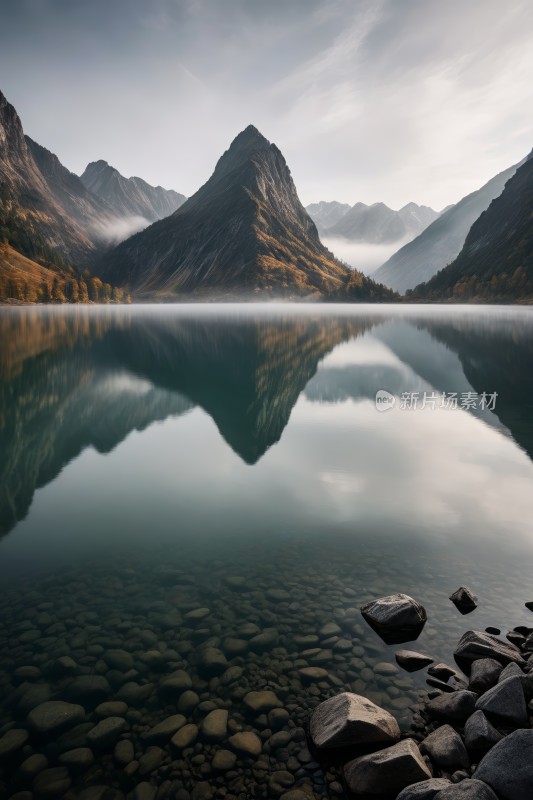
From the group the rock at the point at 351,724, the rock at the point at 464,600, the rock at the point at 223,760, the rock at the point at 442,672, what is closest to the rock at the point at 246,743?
the rock at the point at 223,760

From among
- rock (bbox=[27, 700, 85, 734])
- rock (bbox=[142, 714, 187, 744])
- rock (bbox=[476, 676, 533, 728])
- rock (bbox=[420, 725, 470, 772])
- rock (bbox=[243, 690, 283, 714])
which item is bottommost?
rock (bbox=[27, 700, 85, 734])

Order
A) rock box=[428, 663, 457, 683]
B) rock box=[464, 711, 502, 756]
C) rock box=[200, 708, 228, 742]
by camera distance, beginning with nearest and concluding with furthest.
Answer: rock box=[464, 711, 502, 756], rock box=[200, 708, 228, 742], rock box=[428, 663, 457, 683]

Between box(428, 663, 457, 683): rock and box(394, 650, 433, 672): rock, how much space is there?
0.70 feet

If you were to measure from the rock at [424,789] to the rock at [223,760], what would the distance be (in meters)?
2.70

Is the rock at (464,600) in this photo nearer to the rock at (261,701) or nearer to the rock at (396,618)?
the rock at (396,618)

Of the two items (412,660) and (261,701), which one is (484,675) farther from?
(261,701)

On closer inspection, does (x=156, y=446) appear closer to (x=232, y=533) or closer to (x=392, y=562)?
(x=232, y=533)

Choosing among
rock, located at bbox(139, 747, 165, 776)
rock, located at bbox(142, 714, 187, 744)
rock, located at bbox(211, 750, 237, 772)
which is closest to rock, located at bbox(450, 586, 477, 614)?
rock, located at bbox(211, 750, 237, 772)

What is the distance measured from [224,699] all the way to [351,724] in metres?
2.61

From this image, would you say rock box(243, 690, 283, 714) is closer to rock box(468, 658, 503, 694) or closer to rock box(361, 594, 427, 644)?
rock box(361, 594, 427, 644)

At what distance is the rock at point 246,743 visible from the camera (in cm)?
823

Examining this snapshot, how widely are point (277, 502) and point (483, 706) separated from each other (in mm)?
11574

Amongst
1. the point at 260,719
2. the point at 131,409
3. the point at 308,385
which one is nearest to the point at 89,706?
the point at 260,719

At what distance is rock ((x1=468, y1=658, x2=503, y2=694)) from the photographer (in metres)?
9.48
